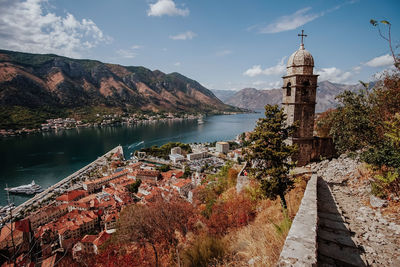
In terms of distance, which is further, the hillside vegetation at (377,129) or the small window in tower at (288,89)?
the small window in tower at (288,89)

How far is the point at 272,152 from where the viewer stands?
4.89 m

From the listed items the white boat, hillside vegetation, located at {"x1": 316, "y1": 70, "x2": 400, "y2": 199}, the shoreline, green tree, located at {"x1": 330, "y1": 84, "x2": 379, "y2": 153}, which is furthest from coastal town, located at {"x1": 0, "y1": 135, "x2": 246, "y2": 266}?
hillside vegetation, located at {"x1": 316, "y1": 70, "x2": 400, "y2": 199}

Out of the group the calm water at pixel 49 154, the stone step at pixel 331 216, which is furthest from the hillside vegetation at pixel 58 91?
the stone step at pixel 331 216

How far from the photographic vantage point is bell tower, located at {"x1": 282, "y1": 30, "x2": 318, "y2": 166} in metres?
8.31

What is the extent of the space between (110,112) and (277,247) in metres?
131

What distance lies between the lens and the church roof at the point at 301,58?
325 inches

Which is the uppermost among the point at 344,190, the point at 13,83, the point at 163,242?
the point at 13,83

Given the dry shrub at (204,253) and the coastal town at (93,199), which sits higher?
the dry shrub at (204,253)

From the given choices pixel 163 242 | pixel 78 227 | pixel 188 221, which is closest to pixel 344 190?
pixel 188 221

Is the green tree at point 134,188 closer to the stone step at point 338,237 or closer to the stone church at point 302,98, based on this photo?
the stone church at point 302,98

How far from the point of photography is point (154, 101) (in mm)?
172000

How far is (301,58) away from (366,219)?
6.74 meters

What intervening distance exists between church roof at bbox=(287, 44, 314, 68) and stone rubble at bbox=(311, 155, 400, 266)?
14.5ft

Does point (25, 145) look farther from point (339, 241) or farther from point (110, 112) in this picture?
point (339, 241)
